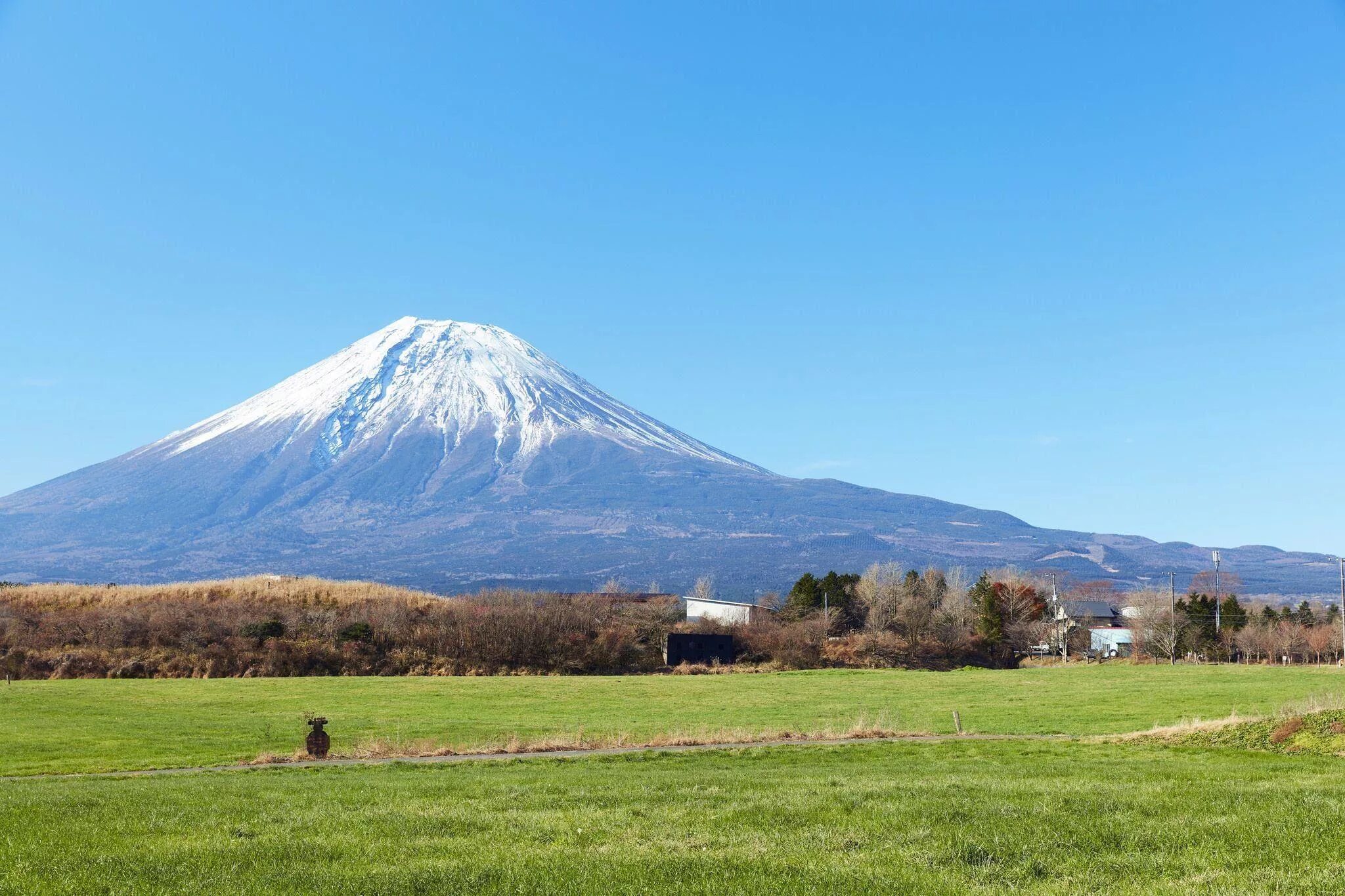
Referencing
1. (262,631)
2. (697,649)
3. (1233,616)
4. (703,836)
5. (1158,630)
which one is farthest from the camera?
(1233,616)

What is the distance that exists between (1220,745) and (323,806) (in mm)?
19828

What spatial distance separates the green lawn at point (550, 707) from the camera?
36875 mm

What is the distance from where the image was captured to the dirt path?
1078 inches

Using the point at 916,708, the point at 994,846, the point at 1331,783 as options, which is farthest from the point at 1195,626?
the point at 994,846

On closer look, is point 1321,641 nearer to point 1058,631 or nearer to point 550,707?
point 1058,631

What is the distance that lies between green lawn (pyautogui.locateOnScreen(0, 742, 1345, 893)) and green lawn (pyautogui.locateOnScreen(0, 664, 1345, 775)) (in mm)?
18027

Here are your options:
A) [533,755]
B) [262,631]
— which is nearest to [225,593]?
[262,631]

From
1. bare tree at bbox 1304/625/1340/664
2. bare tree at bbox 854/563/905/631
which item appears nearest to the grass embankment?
bare tree at bbox 854/563/905/631

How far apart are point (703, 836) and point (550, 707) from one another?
41.7 meters

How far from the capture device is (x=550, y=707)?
52438 millimetres

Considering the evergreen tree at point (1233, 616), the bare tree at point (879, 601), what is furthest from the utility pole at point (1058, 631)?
the bare tree at point (879, 601)

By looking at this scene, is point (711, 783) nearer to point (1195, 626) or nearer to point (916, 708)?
point (916, 708)

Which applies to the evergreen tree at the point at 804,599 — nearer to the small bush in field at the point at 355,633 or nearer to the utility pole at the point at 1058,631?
the utility pole at the point at 1058,631

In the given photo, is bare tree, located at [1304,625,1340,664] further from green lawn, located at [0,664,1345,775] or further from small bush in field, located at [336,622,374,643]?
small bush in field, located at [336,622,374,643]
